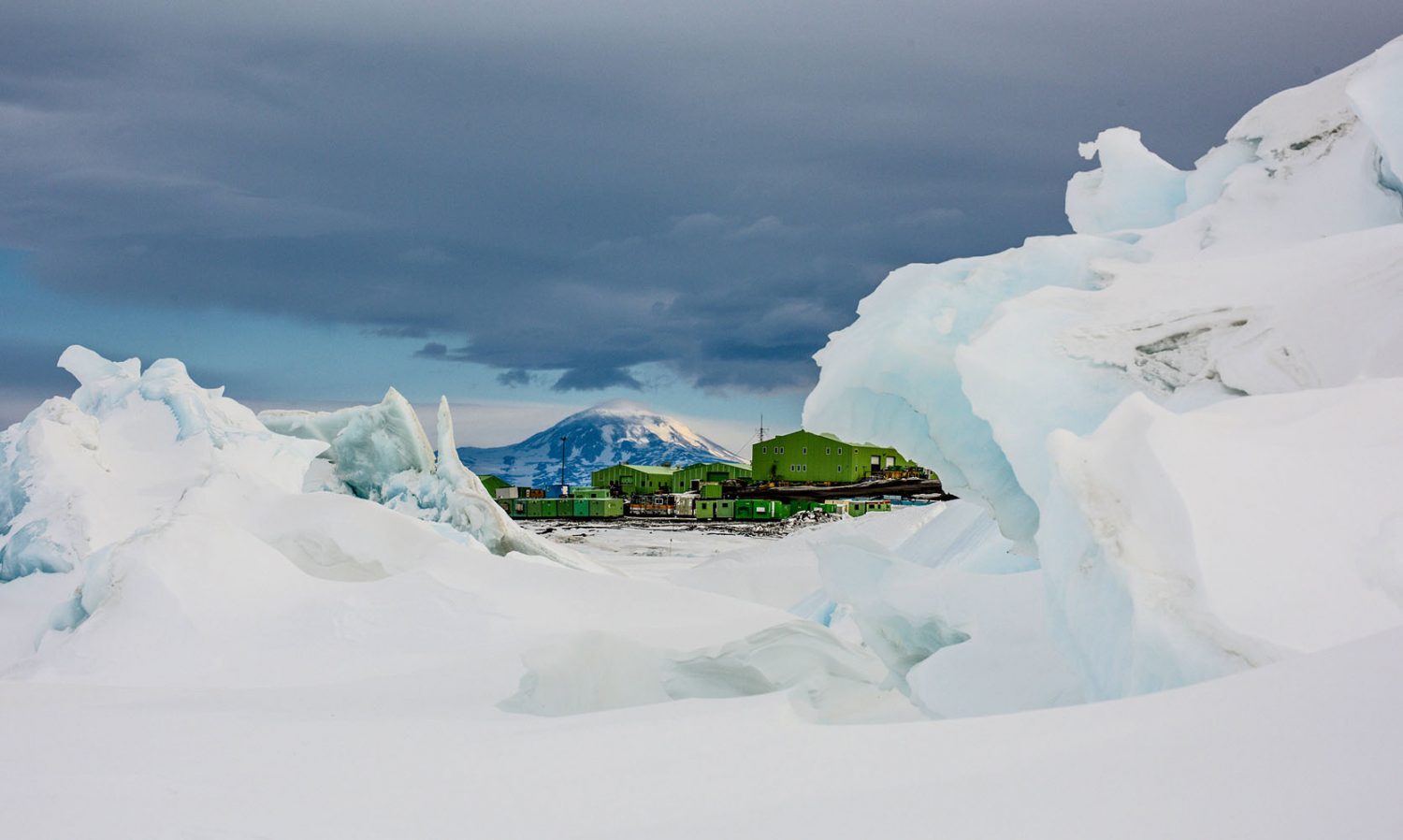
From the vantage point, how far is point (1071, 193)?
12195mm

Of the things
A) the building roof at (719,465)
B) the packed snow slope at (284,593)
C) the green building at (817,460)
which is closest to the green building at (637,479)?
the building roof at (719,465)

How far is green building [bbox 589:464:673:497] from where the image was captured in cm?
6169

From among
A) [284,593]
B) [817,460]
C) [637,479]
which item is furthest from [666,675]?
[637,479]

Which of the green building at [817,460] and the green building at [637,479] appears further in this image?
the green building at [637,479]

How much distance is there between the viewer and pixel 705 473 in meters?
61.1

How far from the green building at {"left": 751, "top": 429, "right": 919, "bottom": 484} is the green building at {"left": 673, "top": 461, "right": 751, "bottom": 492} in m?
3.73

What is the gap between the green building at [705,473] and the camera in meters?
60.2

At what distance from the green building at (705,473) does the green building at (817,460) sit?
3734mm

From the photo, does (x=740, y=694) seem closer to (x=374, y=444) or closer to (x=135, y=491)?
(x=135, y=491)

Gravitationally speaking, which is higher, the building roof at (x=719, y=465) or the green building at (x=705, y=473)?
the building roof at (x=719, y=465)

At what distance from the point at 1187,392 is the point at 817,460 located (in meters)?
47.3

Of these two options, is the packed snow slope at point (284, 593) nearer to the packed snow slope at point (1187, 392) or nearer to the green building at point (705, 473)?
the packed snow slope at point (1187, 392)

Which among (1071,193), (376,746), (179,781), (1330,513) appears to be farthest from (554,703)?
(1071,193)

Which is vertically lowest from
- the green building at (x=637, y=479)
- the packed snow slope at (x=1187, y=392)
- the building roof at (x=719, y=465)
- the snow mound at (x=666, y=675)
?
the snow mound at (x=666, y=675)
